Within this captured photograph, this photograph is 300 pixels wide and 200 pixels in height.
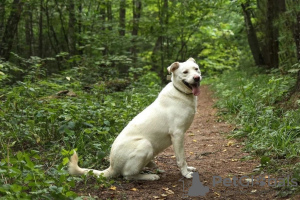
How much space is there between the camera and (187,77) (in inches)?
159

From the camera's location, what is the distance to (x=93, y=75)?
10.9 meters

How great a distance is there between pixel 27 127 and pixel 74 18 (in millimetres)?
8909

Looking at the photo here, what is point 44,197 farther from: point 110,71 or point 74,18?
point 74,18

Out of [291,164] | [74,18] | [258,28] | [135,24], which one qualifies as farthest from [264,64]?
[291,164]

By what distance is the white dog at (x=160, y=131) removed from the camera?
12.9 feet

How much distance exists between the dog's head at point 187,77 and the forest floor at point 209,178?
1.17 metres

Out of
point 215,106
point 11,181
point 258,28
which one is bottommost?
point 215,106

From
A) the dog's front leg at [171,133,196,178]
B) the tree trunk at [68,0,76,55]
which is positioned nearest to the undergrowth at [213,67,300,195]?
the dog's front leg at [171,133,196,178]

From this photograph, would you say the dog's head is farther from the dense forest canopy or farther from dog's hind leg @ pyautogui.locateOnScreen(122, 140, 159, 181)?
the dense forest canopy

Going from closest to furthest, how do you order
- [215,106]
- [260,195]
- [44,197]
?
[44,197], [260,195], [215,106]

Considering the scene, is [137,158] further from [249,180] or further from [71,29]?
[71,29]

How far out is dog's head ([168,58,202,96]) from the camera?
3.99 m

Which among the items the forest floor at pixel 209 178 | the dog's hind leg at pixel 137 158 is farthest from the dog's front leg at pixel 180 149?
the dog's hind leg at pixel 137 158

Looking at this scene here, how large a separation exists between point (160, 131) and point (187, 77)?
789 millimetres
